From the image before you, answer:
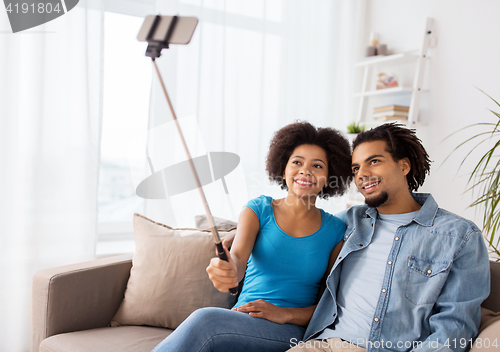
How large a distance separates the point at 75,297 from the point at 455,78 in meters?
2.53

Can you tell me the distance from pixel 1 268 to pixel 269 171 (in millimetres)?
1441

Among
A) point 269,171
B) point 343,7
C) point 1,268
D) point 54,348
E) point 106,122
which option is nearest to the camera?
point 54,348

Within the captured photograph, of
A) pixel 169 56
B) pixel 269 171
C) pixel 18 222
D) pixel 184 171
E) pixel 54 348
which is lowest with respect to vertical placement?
pixel 54 348

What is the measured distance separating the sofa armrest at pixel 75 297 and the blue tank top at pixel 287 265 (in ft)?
1.87

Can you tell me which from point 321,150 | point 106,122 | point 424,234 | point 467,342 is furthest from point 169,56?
point 467,342

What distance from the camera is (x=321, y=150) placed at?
1.60m

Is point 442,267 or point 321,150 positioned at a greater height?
point 321,150

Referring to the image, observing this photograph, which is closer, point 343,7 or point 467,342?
point 467,342

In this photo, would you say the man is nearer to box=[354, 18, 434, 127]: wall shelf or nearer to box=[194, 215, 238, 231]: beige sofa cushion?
box=[194, 215, 238, 231]: beige sofa cushion

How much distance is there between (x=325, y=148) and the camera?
5.31ft

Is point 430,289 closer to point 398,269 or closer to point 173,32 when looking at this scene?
point 398,269

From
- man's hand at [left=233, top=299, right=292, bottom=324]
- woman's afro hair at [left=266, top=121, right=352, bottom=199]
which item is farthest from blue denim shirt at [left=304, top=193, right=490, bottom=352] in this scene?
woman's afro hair at [left=266, top=121, right=352, bottom=199]

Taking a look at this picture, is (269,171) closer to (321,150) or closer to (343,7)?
Answer: (321,150)

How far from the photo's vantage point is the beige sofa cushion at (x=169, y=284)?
1.64 meters
